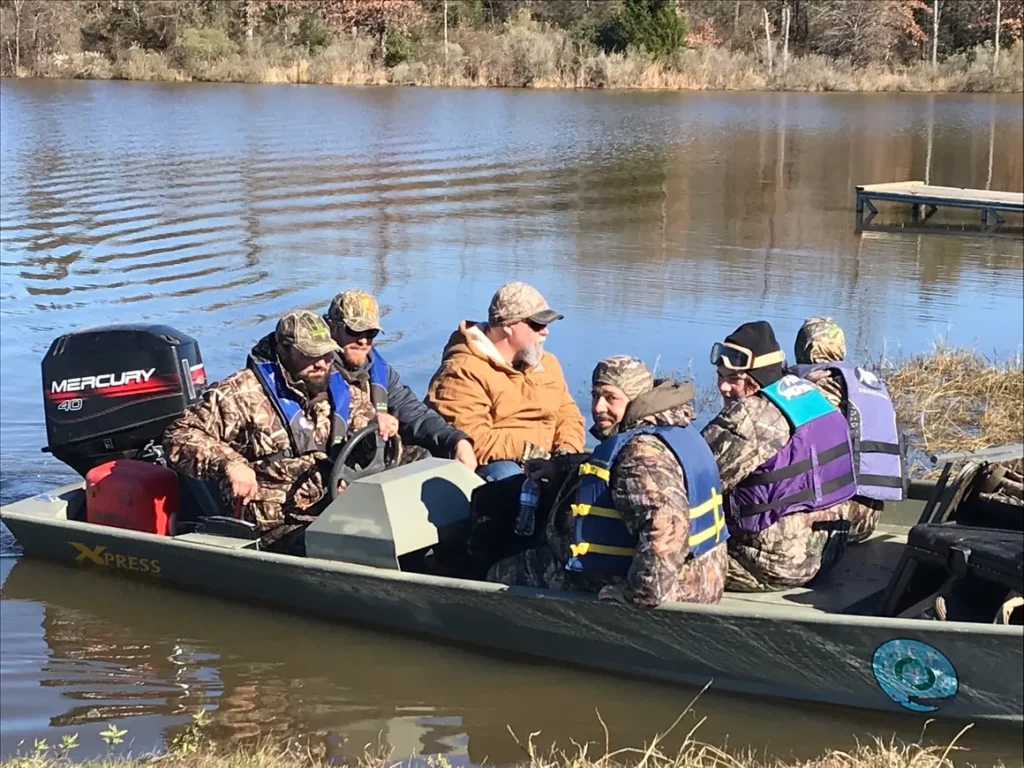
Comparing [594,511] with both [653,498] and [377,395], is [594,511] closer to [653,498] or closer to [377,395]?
[653,498]

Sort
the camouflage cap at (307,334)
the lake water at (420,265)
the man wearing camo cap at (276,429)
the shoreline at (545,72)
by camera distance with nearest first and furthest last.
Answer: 1. the lake water at (420,265)
2. the camouflage cap at (307,334)
3. the man wearing camo cap at (276,429)
4. the shoreline at (545,72)

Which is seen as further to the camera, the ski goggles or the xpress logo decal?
the xpress logo decal

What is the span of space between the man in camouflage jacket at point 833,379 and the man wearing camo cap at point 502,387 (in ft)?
3.88

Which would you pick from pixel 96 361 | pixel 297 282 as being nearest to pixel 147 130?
pixel 297 282

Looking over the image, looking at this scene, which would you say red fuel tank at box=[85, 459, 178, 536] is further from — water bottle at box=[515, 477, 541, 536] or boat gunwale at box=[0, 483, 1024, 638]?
water bottle at box=[515, 477, 541, 536]

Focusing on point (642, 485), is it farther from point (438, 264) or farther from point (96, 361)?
point (438, 264)

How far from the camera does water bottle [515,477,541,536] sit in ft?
19.6

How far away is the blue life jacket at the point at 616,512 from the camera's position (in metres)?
5.04

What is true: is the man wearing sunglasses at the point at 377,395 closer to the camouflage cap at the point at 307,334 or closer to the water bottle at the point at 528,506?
the camouflage cap at the point at 307,334

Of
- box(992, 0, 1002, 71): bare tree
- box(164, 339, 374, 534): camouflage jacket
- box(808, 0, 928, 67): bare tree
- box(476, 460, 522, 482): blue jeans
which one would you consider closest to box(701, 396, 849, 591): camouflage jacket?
box(476, 460, 522, 482): blue jeans

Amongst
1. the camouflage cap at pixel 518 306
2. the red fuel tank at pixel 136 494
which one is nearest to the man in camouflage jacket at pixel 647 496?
the camouflage cap at pixel 518 306

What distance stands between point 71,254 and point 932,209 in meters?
12.1

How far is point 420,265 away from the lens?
50.5ft

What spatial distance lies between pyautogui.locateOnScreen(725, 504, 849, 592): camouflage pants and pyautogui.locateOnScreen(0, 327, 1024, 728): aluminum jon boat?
7 centimetres
